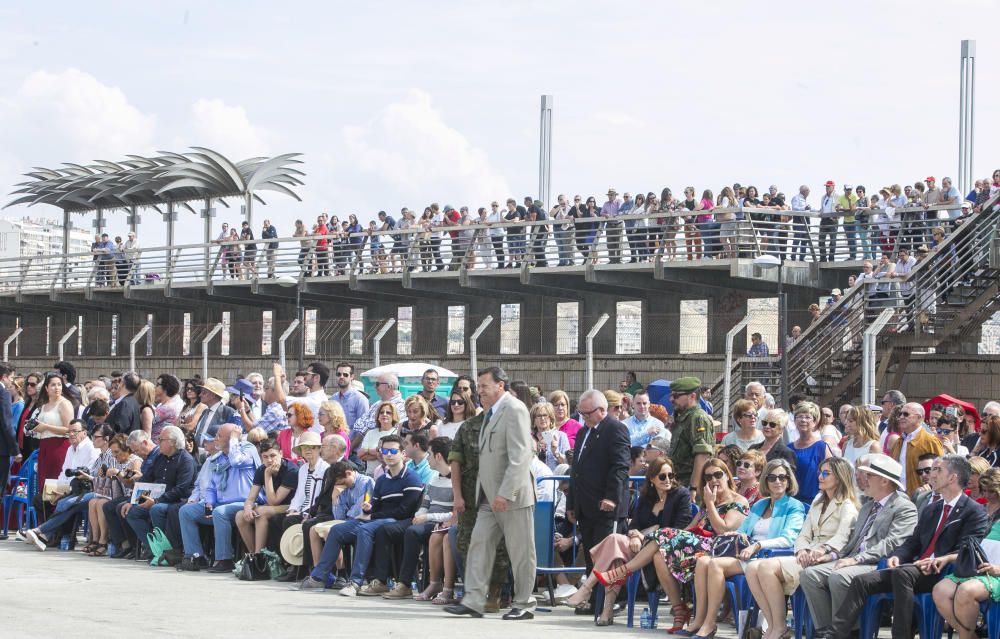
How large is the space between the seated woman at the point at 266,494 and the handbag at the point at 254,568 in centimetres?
11

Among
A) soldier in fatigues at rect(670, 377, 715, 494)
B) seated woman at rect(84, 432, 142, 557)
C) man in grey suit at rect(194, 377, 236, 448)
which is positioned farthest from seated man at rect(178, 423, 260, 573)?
soldier in fatigues at rect(670, 377, 715, 494)

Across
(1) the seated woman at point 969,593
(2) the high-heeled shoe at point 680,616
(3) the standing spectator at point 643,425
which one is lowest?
(2) the high-heeled shoe at point 680,616

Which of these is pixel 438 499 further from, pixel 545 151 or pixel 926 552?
pixel 545 151

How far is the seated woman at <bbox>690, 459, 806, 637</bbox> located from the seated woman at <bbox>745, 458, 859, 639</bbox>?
0.22 meters

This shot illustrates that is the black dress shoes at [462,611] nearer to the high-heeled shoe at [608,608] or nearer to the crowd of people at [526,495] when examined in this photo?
the crowd of people at [526,495]

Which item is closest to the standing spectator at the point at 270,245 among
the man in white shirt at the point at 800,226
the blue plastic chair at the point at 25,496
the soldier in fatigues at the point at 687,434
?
the man in white shirt at the point at 800,226

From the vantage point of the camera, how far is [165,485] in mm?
14492

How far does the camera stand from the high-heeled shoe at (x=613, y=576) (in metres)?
10.6

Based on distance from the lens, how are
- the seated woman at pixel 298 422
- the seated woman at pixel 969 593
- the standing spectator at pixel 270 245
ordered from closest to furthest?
the seated woman at pixel 969 593 < the seated woman at pixel 298 422 < the standing spectator at pixel 270 245

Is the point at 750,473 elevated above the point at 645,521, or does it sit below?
above

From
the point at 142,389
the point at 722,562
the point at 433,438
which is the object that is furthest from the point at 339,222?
the point at 722,562

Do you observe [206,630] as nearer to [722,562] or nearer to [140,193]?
[722,562]

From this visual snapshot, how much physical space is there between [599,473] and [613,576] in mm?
879

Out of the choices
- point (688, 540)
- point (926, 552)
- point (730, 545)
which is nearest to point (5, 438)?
point (688, 540)
